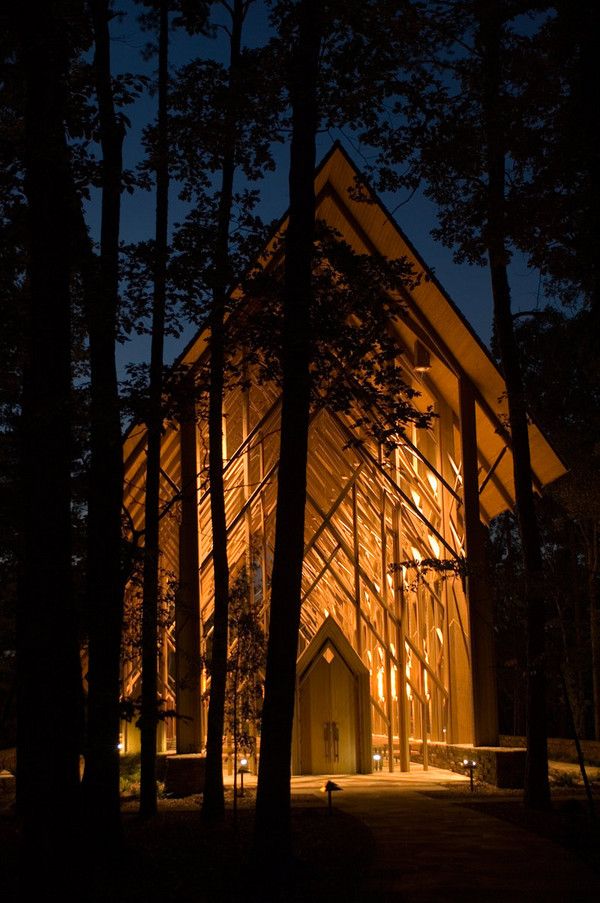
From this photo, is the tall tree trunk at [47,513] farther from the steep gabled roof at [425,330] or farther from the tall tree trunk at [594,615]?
the tall tree trunk at [594,615]

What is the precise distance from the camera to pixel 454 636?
21.0 meters

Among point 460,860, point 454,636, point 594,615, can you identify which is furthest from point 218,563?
point 594,615

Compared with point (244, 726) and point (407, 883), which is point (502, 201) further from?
point (244, 726)

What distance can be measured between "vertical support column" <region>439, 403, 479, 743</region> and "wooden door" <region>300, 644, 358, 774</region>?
7.89ft

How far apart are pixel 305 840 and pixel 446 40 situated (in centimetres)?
832

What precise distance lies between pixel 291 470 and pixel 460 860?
4069mm

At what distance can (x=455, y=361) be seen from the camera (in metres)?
19.6

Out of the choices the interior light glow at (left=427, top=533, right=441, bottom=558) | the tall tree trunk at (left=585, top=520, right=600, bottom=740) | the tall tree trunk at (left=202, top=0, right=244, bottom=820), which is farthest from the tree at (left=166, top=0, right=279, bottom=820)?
the tall tree trunk at (left=585, top=520, right=600, bottom=740)

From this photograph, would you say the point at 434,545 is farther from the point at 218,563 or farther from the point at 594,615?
the point at 218,563

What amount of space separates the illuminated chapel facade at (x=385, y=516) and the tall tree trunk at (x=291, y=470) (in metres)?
6.57

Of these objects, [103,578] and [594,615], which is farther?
[594,615]

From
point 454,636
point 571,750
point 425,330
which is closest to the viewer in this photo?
point 425,330

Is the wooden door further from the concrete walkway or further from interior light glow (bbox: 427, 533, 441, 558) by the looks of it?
the concrete walkway

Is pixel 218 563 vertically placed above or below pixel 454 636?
above
